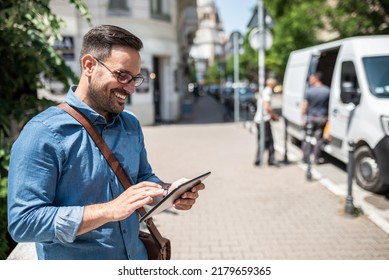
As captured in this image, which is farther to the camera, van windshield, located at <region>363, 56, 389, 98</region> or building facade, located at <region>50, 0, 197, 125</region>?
building facade, located at <region>50, 0, 197, 125</region>

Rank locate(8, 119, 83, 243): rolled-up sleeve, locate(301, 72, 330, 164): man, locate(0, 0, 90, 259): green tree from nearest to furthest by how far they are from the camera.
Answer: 1. locate(8, 119, 83, 243): rolled-up sleeve
2. locate(0, 0, 90, 259): green tree
3. locate(301, 72, 330, 164): man

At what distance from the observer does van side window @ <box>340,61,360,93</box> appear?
630cm

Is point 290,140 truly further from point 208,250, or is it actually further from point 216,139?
point 208,250

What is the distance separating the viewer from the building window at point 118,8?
856 centimetres

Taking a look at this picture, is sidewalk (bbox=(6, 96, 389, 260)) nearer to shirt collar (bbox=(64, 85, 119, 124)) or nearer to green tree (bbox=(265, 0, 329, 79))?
shirt collar (bbox=(64, 85, 119, 124))

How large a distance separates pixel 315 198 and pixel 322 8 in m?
10.4

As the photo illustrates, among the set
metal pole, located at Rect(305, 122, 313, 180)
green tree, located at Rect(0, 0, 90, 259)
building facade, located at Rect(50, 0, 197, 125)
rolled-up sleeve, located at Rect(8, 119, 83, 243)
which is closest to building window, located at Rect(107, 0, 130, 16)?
building facade, located at Rect(50, 0, 197, 125)

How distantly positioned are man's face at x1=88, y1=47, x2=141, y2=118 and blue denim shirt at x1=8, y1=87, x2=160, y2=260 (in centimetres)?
5

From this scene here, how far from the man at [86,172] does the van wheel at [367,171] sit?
4786 millimetres

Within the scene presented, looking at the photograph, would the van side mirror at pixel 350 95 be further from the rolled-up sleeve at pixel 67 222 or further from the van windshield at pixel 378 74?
the rolled-up sleeve at pixel 67 222

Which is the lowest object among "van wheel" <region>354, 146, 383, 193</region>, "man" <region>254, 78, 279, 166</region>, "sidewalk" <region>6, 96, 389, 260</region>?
"sidewalk" <region>6, 96, 389, 260</region>

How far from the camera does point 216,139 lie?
11531mm

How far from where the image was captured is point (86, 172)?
142cm
